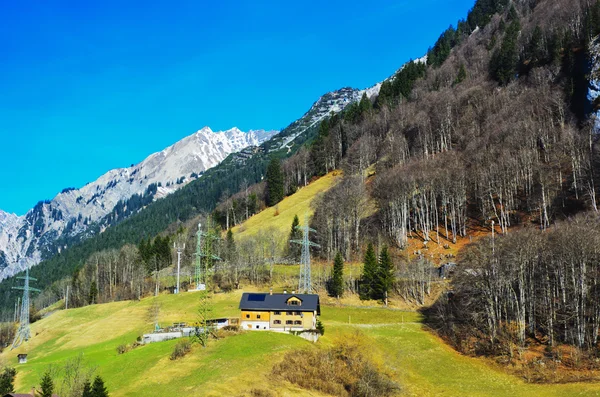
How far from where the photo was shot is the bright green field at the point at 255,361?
175ft

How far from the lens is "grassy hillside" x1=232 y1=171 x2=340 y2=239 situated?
140875mm

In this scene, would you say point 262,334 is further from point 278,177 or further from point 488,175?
point 278,177

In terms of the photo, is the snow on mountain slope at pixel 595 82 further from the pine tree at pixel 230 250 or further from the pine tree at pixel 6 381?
the pine tree at pixel 6 381

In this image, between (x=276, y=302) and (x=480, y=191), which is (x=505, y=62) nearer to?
(x=480, y=191)

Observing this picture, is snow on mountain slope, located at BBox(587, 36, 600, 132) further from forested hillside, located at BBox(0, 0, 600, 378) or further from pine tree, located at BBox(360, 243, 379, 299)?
pine tree, located at BBox(360, 243, 379, 299)

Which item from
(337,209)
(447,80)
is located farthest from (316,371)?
(447,80)

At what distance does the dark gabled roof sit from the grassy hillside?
5232 cm

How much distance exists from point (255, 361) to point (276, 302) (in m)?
21.3

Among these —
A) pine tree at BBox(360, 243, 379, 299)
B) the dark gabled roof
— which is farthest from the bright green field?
pine tree at BBox(360, 243, 379, 299)

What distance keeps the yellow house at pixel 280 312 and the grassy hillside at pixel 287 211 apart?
176 feet

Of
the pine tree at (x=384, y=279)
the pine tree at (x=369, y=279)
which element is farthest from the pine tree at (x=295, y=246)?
the pine tree at (x=384, y=279)

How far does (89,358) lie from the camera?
74.1 metres

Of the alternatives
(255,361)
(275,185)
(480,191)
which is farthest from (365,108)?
(255,361)

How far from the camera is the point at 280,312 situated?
78438 millimetres
